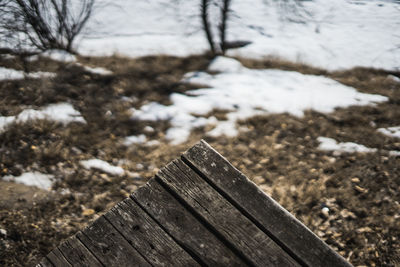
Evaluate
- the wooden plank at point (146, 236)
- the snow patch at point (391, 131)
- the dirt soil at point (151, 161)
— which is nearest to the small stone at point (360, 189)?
the dirt soil at point (151, 161)

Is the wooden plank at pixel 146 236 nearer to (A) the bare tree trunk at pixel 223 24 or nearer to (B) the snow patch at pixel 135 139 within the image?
(B) the snow patch at pixel 135 139

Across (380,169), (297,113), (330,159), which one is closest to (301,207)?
(330,159)

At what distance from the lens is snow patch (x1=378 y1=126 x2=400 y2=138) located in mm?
3994

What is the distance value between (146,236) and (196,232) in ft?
0.70

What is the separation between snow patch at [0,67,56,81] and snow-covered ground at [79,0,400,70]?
1.16m

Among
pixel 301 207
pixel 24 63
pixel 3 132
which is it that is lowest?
pixel 301 207

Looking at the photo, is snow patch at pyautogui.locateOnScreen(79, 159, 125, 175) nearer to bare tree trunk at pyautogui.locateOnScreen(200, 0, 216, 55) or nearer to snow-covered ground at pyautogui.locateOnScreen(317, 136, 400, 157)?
snow-covered ground at pyautogui.locateOnScreen(317, 136, 400, 157)

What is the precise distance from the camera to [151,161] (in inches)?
142

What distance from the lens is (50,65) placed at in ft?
16.7

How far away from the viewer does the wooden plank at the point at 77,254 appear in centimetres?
119

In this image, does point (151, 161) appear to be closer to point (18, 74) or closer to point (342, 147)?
point (342, 147)

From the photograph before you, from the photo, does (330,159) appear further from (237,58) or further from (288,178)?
(237,58)

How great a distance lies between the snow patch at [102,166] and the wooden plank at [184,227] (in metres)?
2.19

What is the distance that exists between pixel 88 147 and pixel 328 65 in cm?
480
